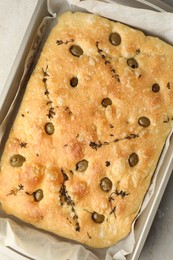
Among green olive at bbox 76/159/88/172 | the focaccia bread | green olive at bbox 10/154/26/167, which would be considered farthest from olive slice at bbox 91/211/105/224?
green olive at bbox 10/154/26/167

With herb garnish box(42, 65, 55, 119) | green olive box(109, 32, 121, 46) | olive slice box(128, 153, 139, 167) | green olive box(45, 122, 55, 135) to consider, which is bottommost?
olive slice box(128, 153, 139, 167)

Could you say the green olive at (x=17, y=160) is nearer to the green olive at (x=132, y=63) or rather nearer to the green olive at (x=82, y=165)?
the green olive at (x=82, y=165)

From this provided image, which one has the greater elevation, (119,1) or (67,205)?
(119,1)

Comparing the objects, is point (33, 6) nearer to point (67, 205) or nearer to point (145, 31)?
point (145, 31)

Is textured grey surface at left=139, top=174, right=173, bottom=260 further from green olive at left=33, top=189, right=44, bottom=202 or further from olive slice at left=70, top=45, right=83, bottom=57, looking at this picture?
olive slice at left=70, top=45, right=83, bottom=57

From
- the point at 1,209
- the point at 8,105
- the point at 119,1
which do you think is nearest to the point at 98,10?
the point at 119,1

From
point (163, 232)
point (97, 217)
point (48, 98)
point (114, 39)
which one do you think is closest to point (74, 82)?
point (48, 98)

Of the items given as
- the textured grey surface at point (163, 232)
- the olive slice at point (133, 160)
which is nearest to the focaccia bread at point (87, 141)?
the olive slice at point (133, 160)
